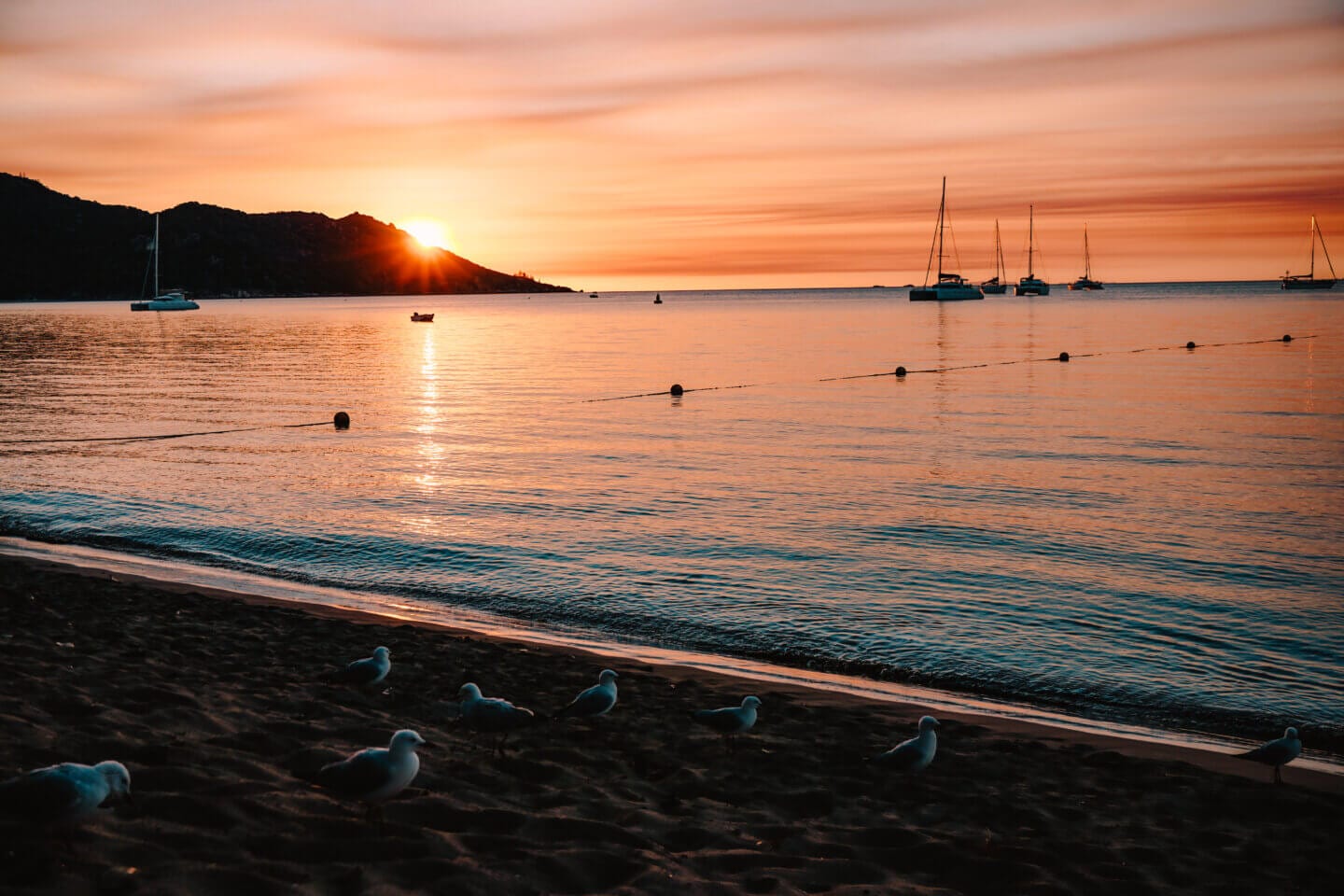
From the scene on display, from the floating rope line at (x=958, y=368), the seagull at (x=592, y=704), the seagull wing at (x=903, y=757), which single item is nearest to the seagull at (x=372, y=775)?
the seagull at (x=592, y=704)

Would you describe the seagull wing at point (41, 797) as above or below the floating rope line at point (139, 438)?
below

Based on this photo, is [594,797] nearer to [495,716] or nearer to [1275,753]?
[495,716]

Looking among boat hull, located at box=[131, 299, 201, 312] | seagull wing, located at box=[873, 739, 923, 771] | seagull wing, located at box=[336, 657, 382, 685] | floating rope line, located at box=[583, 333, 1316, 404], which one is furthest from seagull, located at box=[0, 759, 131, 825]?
boat hull, located at box=[131, 299, 201, 312]

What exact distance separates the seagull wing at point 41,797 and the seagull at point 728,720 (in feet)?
18.0

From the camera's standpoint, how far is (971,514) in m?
22.8

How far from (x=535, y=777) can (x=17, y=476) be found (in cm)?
2448

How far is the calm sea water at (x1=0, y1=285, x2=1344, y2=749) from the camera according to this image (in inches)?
558

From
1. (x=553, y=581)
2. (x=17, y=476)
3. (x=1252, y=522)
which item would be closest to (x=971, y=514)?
(x=1252, y=522)

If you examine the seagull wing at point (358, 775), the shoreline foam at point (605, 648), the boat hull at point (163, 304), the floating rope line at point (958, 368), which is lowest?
the shoreline foam at point (605, 648)

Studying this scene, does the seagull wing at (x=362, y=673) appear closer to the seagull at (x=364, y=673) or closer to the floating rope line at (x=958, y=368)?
the seagull at (x=364, y=673)

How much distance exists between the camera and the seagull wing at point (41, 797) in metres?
6.12

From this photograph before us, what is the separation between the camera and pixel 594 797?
8.10 m

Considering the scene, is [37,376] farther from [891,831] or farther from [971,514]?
[891,831]

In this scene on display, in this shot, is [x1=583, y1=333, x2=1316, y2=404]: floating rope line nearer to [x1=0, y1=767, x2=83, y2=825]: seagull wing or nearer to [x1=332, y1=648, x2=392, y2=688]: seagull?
[x1=332, y1=648, x2=392, y2=688]: seagull
